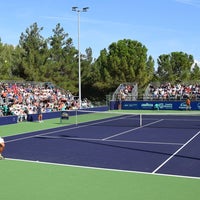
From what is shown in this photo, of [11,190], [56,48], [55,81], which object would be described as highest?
[56,48]

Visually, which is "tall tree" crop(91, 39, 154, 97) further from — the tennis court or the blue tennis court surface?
the tennis court

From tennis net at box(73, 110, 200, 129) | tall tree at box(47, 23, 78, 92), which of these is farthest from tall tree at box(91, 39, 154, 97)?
tennis net at box(73, 110, 200, 129)

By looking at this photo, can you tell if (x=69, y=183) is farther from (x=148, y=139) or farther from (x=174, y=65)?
(x=174, y=65)

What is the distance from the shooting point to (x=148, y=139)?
18.2m

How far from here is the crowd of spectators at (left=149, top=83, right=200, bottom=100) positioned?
4334cm

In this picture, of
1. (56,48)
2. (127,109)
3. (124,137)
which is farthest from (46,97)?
(56,48)

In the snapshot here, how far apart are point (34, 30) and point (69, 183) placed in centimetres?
4513

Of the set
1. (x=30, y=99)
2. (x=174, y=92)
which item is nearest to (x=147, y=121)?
(x=30, y=99)

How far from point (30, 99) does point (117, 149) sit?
1969cm

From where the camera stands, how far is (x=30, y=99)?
1316 inches

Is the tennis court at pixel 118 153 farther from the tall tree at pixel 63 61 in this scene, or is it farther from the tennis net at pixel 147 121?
the tall tree at pixel 63 61

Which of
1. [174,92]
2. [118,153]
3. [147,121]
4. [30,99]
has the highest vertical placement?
[174,92]

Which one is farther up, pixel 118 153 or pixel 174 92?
pixel 174 92

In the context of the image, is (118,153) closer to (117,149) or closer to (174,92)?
(117,149)
